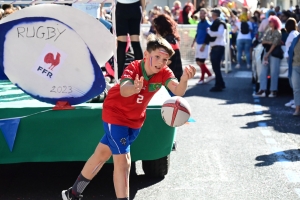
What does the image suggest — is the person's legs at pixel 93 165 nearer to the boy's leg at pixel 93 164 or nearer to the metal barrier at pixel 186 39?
the boy's leg at pixel 93 164

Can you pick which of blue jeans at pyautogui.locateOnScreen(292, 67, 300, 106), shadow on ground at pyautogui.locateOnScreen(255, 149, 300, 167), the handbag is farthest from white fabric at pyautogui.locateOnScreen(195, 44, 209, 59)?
shadow on ground at pyautogui.locateOnScreen(255, 149, 300, 167)

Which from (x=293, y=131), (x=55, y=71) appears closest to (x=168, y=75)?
(x=55, y=71)

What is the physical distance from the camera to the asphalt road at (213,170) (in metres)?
6.54

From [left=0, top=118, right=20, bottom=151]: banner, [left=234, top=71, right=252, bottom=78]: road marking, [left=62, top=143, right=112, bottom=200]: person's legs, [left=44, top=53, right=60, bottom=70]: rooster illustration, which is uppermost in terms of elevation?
[left=44, top=53, right=60, bottom=70]: rooster illustration

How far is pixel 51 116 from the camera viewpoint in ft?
20.7

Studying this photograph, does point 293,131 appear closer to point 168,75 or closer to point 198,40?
point 168,75

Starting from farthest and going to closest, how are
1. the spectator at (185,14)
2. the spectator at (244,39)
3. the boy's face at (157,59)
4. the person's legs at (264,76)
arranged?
the spectator at (185,14) → the spectator at (244,39) → the person's legs at (264,76) → the boy's face at (157,59)

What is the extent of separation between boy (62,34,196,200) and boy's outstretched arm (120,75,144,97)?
11 mm

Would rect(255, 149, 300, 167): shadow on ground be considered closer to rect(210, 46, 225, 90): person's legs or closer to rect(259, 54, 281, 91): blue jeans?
rect(259, 54, 281, 91): blue jeans

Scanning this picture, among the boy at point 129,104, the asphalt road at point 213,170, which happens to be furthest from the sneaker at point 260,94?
the boy at point 129,104

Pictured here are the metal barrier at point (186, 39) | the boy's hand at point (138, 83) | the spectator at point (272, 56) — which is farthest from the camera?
the metal barrier at point (186, 39)

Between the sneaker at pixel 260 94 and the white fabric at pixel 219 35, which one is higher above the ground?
the white fabric at pixel 219 35

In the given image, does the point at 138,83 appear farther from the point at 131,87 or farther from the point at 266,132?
the point at 266,132

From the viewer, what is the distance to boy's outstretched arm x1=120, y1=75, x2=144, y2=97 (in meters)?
5.04
